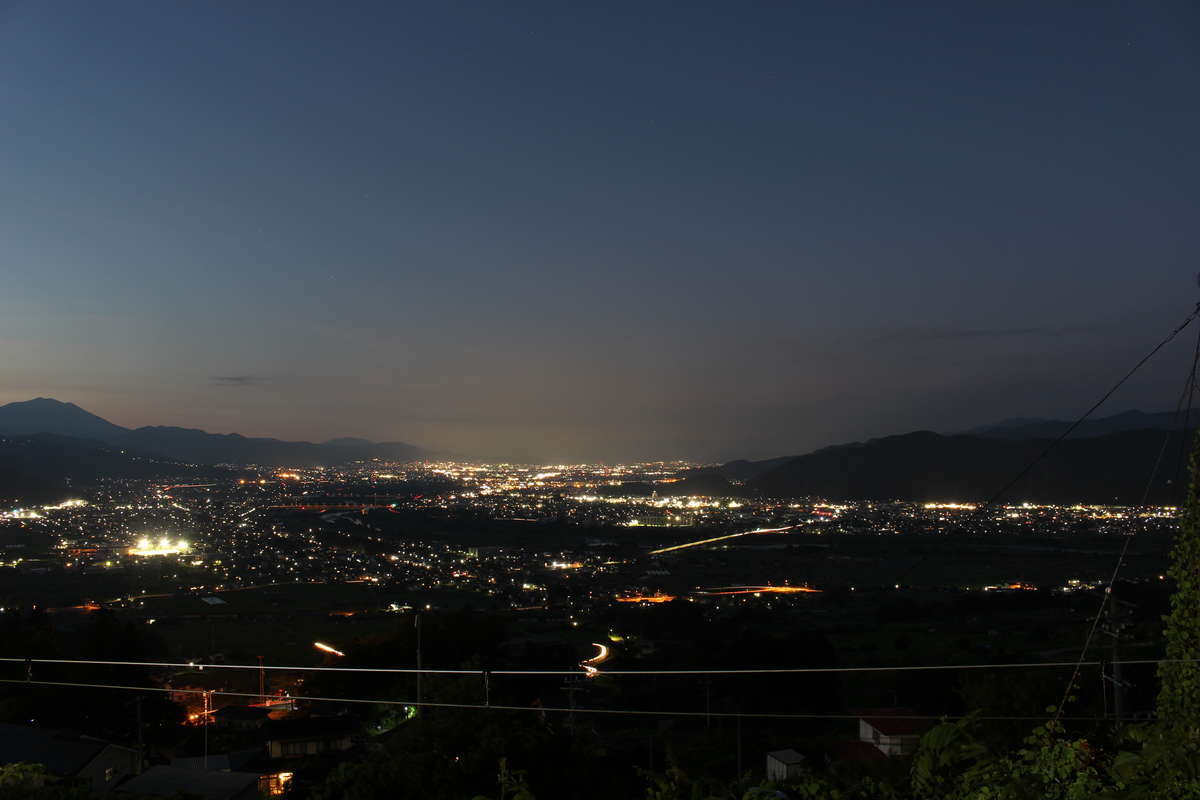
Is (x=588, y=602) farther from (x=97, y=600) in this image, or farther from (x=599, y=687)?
(x=97, y=600)

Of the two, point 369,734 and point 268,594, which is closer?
point 369,734

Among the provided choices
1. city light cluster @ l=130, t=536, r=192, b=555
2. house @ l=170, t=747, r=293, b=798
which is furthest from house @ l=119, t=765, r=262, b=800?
city light cluster @ l=130, t=536, r=192, b=555

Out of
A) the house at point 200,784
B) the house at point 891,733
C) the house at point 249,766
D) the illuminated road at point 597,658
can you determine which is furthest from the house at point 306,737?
the house at point 891,733

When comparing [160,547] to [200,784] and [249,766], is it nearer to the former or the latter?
[249,766]

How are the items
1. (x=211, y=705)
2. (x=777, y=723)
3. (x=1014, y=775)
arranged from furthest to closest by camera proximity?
(x=211, y=705), (x=777, y=723), (x=1014, y=775)

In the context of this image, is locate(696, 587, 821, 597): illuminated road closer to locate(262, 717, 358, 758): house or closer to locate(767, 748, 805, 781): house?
locate(262, 717, 358, 758): house

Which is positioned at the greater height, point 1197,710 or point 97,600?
point 1197,710

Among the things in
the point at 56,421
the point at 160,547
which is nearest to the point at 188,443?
the point at 56,421

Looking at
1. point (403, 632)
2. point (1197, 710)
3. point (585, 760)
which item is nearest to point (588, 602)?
point (403, 632)
